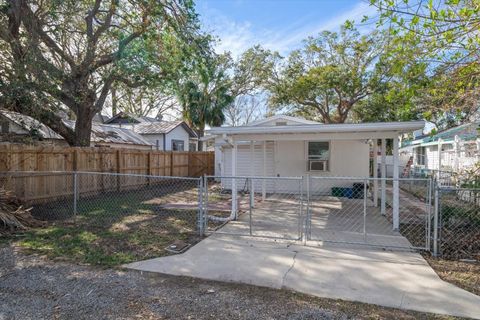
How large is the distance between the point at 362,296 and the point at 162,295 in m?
2.53

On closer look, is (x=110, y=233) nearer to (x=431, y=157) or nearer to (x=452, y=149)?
(x=452, y=149)

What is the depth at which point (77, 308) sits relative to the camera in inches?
143

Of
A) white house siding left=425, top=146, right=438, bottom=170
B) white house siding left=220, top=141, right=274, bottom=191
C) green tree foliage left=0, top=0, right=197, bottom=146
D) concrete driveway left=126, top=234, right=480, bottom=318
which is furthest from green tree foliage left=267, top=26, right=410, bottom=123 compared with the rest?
concrete driveway left=126, top=234, right=480, bottom=318

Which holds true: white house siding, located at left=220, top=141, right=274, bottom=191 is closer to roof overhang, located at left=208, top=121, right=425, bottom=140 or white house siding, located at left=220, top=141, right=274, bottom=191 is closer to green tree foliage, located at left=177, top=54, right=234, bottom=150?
roof overhang, located at left=208, top=121, right=425, bottom=140

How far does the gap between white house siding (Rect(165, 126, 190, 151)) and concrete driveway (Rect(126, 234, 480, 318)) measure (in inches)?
728

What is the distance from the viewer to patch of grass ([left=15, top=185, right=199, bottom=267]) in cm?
548

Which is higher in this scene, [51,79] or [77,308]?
[51,79]

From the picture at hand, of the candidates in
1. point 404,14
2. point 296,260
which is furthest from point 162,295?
point 404,14

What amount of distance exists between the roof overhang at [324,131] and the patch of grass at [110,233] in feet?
8.92

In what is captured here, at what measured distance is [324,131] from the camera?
7.78m

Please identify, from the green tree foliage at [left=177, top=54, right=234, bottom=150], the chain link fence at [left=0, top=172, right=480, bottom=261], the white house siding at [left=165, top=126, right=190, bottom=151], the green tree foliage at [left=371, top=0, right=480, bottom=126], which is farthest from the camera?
the white house siding at [left=165, top=126, right=190, bottom=151]

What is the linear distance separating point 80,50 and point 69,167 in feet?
14.8

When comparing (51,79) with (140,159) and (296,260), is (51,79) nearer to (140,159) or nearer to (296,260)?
(140,159)

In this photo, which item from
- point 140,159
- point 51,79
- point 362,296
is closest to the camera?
point 362,296
